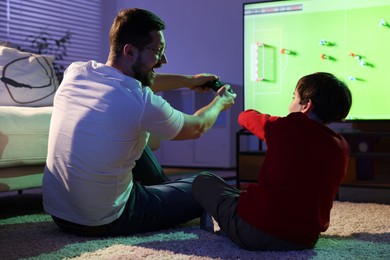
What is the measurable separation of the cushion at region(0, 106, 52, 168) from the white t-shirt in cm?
44

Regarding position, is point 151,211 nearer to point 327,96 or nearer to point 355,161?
point 327,96

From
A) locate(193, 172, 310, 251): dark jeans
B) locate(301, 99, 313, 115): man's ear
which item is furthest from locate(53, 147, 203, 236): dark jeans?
locate(301, 99, 313, 115): man's ear

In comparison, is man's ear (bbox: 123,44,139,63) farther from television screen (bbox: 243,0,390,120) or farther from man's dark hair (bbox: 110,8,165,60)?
television screen (bbox: 243,0,390,120)

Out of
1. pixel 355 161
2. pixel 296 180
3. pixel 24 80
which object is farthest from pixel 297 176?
pixel 355 161

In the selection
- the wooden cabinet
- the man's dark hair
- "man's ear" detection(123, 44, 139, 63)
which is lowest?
the wooden cabinet

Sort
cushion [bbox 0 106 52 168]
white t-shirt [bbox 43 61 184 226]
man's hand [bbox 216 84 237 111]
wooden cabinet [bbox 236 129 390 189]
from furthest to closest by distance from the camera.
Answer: wooden cabinet [bbox 236 129 390 189] < cushion [bbox 0 106 52 168] < man's hand [bbox 216 84 237 111] < white t-shirt [bbox 43 61 184 226]

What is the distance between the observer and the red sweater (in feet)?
4.46

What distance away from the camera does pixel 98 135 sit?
4.89ft

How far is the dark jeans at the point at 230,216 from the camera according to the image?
141 cm

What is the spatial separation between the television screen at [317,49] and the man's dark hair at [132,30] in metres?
1.67

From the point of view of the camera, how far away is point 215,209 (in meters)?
1.56

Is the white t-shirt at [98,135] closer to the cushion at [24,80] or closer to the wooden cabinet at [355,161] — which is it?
the cushion at [24,80]

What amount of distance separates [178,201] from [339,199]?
4.35 ft

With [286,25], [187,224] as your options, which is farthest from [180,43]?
[187,224]
